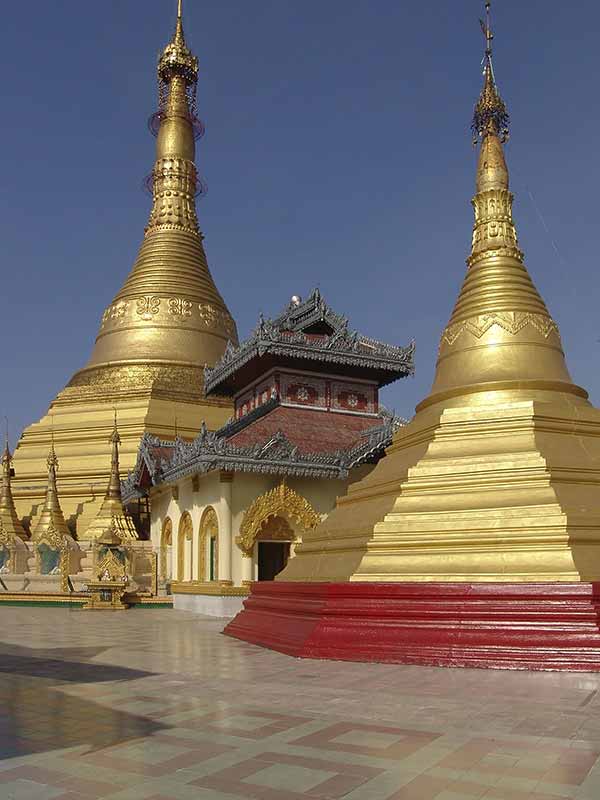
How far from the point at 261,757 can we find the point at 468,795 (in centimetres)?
142

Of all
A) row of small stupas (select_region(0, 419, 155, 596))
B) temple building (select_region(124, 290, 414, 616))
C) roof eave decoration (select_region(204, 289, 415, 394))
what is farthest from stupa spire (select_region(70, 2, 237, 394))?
roof eave decoration (select_region(204, 289, 415, 394))

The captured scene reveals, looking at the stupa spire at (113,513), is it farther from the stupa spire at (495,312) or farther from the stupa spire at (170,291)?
the stupa spire at (495,312)

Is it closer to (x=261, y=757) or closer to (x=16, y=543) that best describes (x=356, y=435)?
(x=16, y=543)

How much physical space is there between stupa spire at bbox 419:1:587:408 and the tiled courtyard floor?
5493 millimetres

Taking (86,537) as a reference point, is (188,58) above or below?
above

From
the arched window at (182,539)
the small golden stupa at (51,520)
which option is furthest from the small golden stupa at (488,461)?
the small golden stupa at (51,520)

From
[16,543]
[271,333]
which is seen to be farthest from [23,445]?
[271,333]

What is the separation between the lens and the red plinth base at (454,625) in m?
9.47

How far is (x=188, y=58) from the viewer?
1610 inches

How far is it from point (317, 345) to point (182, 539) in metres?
6.68

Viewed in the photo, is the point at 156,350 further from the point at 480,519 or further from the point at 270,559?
the point at 480,519

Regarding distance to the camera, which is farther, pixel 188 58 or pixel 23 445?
pixel 188 58

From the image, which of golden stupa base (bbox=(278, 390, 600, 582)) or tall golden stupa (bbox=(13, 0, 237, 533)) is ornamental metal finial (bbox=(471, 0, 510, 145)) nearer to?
golden stupa base (bbox=(278, 390, 600, 582))

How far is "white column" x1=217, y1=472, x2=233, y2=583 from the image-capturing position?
2052 centimetres
